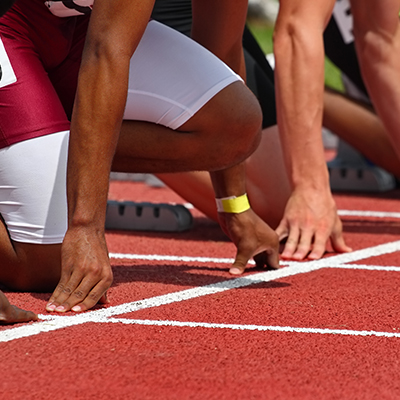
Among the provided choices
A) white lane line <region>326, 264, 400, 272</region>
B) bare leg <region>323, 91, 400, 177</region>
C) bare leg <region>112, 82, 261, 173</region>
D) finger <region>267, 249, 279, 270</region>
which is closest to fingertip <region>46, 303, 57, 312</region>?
bare leg <region>112, 82, 261, 173</region>

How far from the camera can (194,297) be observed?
111 inches

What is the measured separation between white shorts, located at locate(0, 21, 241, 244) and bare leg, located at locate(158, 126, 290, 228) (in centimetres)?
135

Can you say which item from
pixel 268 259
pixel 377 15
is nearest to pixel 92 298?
pixel 268 259

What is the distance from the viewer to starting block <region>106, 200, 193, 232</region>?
4.57 metres

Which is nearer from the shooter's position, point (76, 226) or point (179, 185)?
point (76, 226)

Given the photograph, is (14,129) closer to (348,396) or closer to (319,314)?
(319,314)

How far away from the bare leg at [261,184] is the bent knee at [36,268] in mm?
1623

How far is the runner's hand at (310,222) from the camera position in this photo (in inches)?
148

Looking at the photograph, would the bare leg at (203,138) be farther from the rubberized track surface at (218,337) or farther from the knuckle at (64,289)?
the knuckle at (64,289)

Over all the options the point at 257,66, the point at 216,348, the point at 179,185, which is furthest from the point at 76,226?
the point at 257,66

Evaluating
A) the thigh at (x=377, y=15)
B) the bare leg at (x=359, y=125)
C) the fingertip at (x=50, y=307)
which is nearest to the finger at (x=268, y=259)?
the fingertip at (x=50, y=307)

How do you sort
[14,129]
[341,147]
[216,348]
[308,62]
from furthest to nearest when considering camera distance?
[341,147], [308,62], [14,129], [216,348]

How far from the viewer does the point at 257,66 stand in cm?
467

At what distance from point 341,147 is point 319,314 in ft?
15.5
